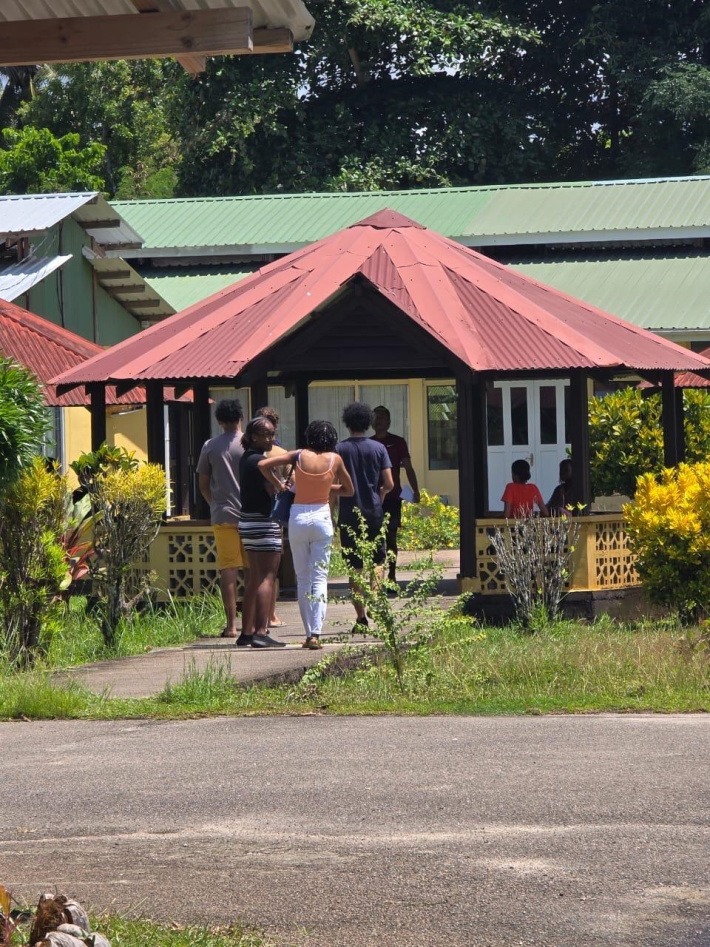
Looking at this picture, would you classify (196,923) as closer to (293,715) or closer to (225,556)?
(293,715)

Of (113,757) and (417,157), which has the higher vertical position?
(417,157)

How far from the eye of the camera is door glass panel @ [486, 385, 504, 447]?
27.7 meters

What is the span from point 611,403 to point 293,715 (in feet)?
36.8

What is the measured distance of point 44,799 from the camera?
6598 mm

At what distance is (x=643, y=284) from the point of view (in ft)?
89.4

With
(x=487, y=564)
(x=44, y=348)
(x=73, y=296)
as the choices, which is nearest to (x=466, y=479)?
(x=487, y=564)

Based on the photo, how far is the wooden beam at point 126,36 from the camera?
16.2 feet

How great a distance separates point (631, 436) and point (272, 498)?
27.7ft

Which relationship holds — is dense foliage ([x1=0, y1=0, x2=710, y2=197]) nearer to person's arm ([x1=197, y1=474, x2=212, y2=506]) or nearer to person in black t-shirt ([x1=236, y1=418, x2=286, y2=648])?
person's arm ([x1=197, y1=474, x2=212, y2=506])

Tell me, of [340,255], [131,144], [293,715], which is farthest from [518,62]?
[293,715]

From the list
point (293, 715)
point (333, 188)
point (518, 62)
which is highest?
point (518, 62)

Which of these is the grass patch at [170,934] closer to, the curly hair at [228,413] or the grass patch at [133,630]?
the grass patch at [133,630]

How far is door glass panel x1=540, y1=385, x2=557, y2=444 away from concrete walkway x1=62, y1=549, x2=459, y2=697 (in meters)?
15.0

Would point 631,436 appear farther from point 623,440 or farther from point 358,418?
point 358,418
